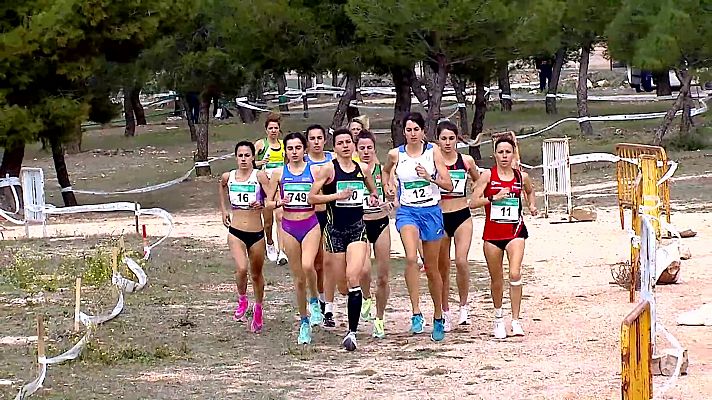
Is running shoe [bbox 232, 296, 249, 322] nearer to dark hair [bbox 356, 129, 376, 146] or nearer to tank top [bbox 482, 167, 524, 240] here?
dark hair [bbox 356, 129, 376, 146]

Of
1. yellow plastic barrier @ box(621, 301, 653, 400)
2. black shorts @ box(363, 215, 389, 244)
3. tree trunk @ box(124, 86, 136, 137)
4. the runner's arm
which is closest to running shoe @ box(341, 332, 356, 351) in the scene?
black shorts @ box(363, 215, 389, 244)

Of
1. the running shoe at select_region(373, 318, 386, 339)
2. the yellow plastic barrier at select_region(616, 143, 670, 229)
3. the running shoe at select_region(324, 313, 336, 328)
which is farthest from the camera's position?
the yellow plastic barrier at select_region(616, 143, 670, 229)

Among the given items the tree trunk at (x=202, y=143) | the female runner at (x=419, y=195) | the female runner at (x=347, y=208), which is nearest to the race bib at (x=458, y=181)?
the female runner at (x=419, y=195)

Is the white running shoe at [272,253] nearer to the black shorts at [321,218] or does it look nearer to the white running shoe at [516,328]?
the black shorts at [321,218]

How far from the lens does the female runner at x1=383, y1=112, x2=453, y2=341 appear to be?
29.8 feet

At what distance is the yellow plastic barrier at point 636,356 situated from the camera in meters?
5.41

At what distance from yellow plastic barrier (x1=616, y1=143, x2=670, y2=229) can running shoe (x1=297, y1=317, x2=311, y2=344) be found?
560 centimetres

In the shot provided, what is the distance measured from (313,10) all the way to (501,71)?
479 centimetres

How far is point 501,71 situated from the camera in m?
27.2

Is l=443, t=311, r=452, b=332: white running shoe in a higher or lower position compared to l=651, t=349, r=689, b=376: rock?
lower

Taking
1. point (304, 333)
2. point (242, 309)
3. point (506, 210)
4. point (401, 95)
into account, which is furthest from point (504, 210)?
point (401, 95)

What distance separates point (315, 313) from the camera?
9.87 m

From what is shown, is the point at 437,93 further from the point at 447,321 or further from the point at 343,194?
the point at 343,194

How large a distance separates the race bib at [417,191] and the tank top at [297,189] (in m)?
0.72
